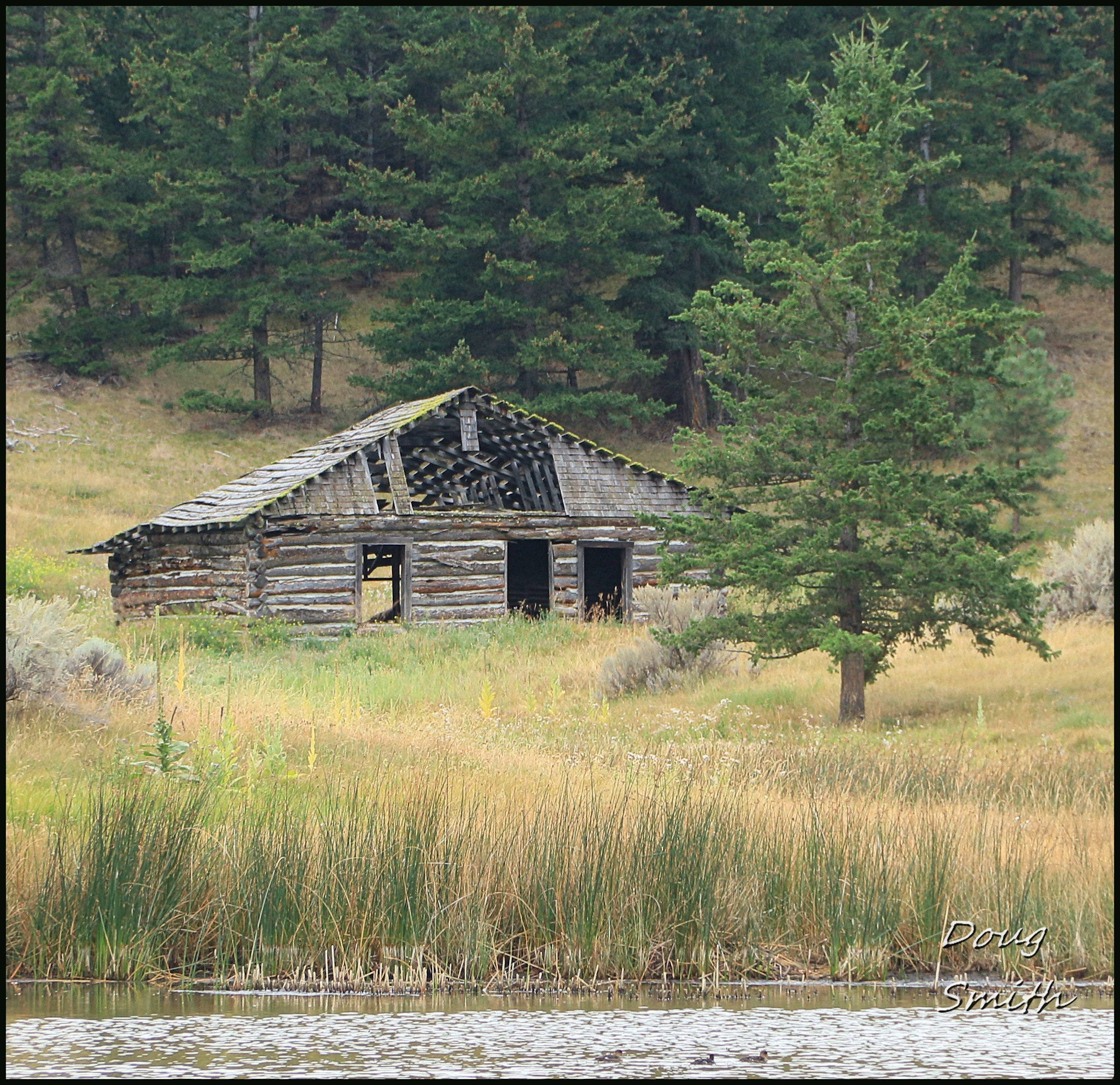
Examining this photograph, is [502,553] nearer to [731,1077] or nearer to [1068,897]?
[1068,897]

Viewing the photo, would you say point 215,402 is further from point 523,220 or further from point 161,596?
point 161,596

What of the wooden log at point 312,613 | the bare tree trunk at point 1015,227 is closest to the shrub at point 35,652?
the wooden log at point 312,613

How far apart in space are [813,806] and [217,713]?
5.42m

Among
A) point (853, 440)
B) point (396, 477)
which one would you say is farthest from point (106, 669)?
point (396, 477)

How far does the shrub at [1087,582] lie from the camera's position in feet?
71.1

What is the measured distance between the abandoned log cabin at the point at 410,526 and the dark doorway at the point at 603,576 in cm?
26

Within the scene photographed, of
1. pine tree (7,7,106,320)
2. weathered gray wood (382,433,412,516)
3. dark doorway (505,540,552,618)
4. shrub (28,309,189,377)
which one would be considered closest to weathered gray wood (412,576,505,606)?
weathered gray wood (382,433,412,516)

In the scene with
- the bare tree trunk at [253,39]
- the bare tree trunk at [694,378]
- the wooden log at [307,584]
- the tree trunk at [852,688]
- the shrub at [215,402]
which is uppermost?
the bare tree trunk at [253,39]

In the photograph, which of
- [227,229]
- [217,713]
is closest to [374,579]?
[217,713]

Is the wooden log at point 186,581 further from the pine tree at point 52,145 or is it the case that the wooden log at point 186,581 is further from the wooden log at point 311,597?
the pine tree at point 52,145

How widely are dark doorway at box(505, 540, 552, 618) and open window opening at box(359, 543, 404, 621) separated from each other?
8.32ft

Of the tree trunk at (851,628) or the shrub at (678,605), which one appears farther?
the shrub at (678,605)

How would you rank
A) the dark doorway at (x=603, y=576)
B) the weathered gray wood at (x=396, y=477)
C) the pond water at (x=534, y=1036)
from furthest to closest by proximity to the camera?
the dark doorway at (x=603, y=576) → the weathered gray wood at (x=396, y=477) → the pond water at (x=534, y=1036)

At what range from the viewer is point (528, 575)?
98.4ft
